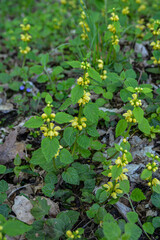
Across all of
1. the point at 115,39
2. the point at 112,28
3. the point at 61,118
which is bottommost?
the point at 61,118

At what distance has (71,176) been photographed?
6.86 feet

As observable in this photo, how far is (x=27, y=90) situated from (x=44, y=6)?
3009mm

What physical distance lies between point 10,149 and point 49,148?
42.7 inches

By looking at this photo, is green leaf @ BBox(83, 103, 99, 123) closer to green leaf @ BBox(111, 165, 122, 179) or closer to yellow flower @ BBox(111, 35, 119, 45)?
green leaf @ BBox(111, 165, 122, 179)

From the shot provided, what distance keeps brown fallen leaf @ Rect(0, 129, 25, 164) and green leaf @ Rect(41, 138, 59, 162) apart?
960 mm

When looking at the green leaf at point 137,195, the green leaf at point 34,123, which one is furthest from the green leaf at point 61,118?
the green leaf at point 137,195

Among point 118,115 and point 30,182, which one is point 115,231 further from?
point 118,115

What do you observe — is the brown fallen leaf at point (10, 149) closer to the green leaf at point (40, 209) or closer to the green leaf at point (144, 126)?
A: the green leaf at point (40, 209)

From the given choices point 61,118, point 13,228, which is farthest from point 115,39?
point 13,228

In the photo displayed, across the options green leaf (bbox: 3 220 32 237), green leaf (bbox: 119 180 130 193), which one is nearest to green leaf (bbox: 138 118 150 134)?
green leaf (bbox: 119 180 130 193)

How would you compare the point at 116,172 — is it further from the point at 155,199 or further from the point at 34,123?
the point at 34,123

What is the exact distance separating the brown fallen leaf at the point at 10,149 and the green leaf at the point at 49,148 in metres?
0.96

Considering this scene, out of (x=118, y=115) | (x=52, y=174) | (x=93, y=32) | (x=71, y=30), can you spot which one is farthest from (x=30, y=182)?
(x=71, y=30)

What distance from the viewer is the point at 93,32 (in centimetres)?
313
